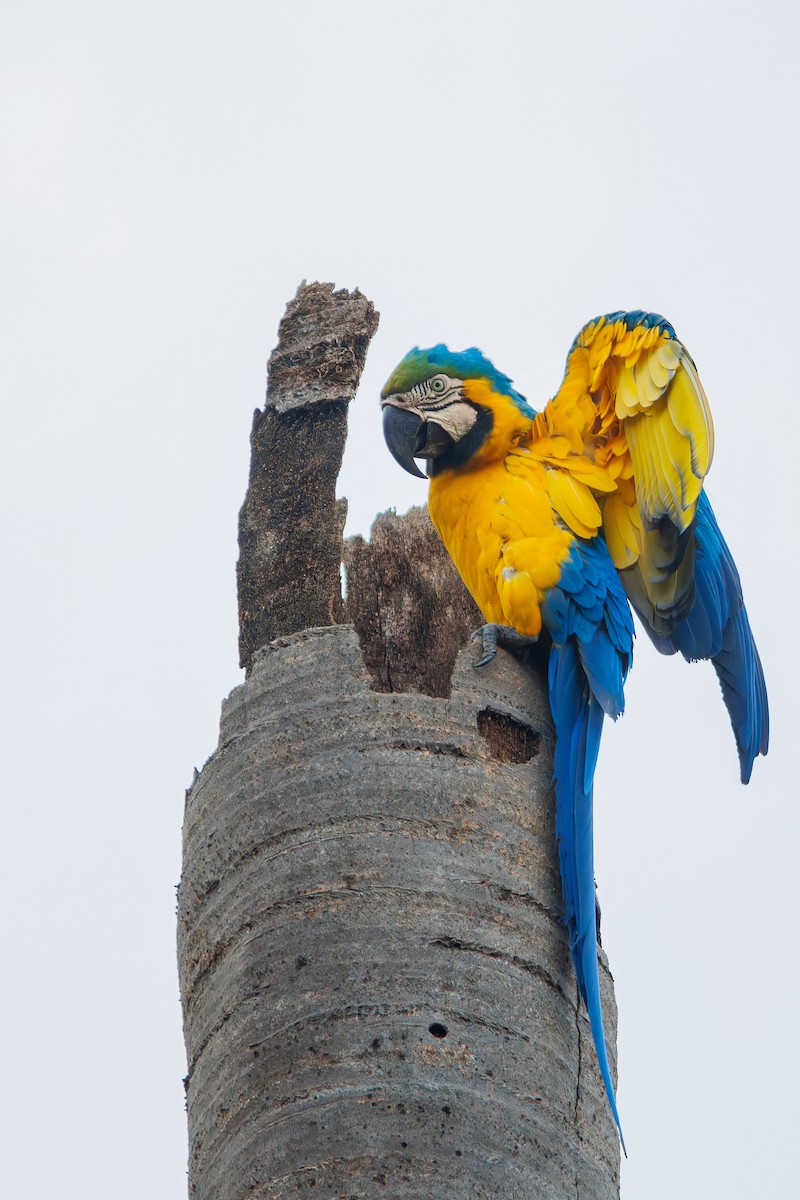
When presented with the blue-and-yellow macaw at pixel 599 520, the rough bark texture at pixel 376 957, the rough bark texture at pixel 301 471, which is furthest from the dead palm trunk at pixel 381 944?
the blue-and-yellow macaw at pixel 599 520

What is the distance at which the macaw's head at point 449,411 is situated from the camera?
332 centimetres

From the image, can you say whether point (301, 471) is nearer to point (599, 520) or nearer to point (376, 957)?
point (599, 520)

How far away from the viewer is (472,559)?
3148mm

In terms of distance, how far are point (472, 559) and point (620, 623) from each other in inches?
16.1

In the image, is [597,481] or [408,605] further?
[597,481]

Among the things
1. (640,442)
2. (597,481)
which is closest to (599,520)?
(597,481)

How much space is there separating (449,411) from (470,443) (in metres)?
0.10

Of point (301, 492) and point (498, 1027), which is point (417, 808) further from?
point (301, 492)

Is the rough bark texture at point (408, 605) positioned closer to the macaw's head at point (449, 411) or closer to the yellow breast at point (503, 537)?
the yellow breast at point (503, 537)

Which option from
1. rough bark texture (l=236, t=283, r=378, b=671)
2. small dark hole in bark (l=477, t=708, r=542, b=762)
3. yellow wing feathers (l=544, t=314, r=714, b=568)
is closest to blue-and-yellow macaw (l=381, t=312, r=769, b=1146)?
yellow wing feathers (l=544, t=314, r=714, b=568)

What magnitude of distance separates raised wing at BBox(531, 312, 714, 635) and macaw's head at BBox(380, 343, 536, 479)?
0.42 ft

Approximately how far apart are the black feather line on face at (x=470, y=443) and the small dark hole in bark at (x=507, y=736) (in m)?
1.09

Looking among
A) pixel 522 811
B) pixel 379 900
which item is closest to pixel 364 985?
pixel 379 900

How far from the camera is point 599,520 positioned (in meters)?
3.05
